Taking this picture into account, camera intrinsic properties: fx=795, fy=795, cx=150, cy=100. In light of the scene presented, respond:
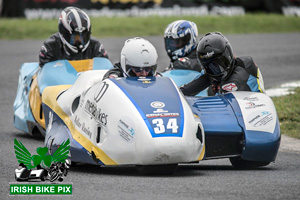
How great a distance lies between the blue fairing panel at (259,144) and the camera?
24.6ft

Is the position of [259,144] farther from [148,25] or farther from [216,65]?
[148,25]

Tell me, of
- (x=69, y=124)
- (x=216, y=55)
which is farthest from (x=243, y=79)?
(x=69, y=124)

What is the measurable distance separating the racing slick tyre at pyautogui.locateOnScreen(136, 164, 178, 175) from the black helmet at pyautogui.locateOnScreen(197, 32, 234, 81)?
5.19 feet

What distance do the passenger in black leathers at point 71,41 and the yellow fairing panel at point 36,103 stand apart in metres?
0.47

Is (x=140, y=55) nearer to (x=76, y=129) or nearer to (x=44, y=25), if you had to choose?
(x=76, y=129)

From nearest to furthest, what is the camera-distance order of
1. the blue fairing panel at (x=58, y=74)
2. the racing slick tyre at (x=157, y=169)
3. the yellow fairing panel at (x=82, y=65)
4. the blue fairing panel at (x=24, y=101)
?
the racing slick tyre at (x=157, y=169), the blue fairing panel at (x=58, y=74), the yellow fairing panel at (x=82, y=65), the blue fairing panel at (x=24, y=101)

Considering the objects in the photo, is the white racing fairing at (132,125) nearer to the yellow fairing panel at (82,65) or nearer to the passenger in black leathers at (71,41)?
the yellow fairing panel at (82,65)

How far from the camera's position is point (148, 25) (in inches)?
878

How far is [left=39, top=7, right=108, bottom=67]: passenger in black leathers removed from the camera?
1049cm

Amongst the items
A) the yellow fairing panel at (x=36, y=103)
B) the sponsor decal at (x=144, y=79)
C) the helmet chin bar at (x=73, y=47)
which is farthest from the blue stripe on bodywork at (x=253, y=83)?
the helmet chin bar at (x=73, y=47)

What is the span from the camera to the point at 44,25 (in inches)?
848

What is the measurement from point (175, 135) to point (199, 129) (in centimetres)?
47

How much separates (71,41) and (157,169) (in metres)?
4.05

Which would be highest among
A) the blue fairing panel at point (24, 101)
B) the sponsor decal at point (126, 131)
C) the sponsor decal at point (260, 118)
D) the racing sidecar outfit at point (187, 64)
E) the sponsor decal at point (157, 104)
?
A: the sponsor decal at point (157, 104)
